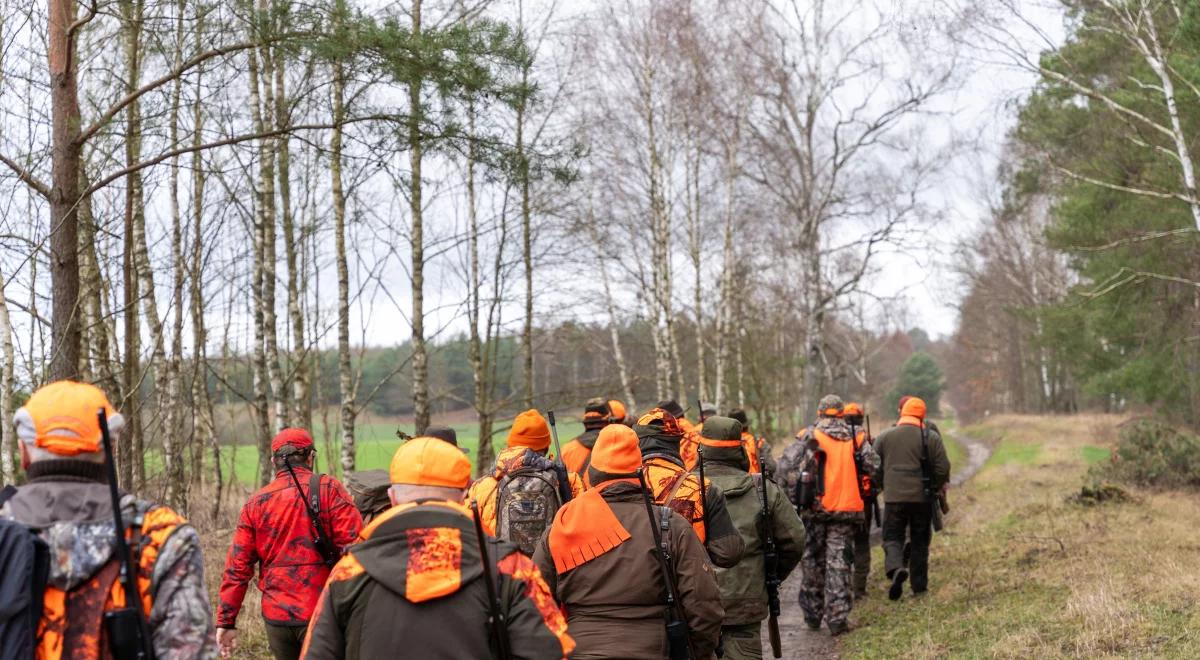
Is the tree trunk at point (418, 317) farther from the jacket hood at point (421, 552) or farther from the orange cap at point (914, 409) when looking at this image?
the jacket hood at point (421, 552)

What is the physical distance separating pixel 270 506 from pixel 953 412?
109340 millimetres

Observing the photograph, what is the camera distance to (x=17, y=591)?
276 cm

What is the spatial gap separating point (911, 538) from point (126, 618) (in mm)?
9107

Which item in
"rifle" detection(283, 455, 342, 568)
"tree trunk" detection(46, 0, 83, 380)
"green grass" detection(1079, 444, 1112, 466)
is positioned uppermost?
"tree trunk" detection(46, 0, 83, 380)

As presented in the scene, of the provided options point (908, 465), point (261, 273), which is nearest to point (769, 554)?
point (908, 465)

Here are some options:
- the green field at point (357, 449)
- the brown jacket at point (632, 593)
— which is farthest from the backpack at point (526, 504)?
the green field at point (357, 449)

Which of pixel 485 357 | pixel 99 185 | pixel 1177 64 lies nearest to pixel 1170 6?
pixel 1177 64

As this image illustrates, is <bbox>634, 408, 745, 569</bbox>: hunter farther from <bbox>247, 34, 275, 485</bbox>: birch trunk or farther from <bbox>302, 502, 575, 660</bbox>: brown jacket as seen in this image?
<bbox>247, 34, 275, 485</bbox>: birch trunk

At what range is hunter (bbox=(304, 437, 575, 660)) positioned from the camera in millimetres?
3123

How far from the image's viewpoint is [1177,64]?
14.3 metres

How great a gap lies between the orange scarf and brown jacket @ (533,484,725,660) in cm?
3

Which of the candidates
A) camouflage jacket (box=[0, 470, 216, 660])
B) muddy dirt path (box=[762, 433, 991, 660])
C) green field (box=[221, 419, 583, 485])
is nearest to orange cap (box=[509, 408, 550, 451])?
green field (box=[221, 419, 583, 485])

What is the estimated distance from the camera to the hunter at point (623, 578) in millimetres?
4469

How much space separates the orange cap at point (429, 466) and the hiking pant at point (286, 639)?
3045 mm
